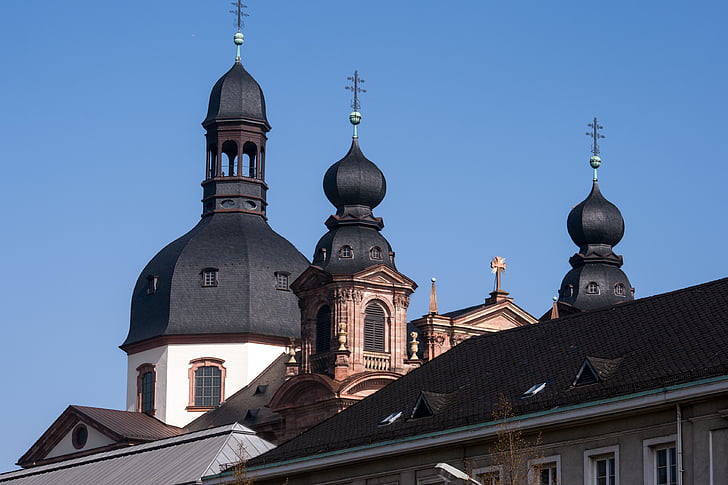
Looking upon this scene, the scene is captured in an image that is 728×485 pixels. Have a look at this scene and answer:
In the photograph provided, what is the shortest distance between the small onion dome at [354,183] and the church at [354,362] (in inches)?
4.3

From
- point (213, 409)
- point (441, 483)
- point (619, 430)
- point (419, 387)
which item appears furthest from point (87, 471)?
point (213, 409)

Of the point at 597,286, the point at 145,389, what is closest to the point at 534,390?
the point at 597,286

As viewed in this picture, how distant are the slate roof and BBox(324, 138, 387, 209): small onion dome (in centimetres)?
4035

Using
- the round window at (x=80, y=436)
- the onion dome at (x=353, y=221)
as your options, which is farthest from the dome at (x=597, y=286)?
the round window at (x=80, y=436)

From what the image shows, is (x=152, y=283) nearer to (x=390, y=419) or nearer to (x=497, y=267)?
(x=497, y=267)

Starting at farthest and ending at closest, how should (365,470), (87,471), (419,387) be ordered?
1. (87,471)
2. (419,387)
3. (365,470)

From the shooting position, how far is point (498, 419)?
38.1 metres

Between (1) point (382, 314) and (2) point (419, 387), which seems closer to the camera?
(2) point (419, 387)

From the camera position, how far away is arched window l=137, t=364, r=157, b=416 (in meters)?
99.2

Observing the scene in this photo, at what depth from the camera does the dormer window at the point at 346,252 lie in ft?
281

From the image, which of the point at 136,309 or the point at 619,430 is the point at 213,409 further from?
the point at 619,430

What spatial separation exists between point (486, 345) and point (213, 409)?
173 ft

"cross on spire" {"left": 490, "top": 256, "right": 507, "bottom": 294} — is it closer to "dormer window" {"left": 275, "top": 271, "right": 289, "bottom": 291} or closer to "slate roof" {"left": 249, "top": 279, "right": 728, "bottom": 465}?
"dormer window" {"left": 275, "top": 271, "right": 289, "bottom": 291}

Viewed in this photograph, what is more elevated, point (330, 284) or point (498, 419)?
point (330, 284)
